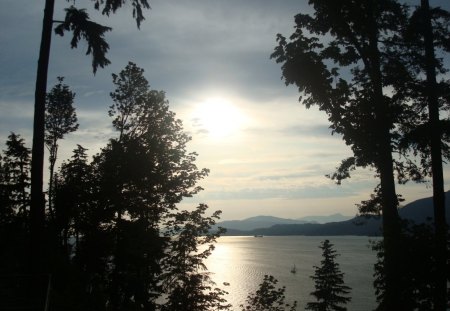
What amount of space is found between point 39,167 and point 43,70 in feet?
9.11

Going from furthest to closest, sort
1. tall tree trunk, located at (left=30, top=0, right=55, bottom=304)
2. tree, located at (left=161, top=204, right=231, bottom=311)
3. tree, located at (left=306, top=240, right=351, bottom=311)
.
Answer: tree, located at (left=306, top=240, right=351, bottom=311)
tree, located at (left=161, top=204, right=231, bottom=311)
tall tree trunk, located at (left=30, top=0, right=55, bottom=304)

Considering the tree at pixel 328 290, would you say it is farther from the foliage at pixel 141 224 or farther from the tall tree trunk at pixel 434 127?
the tall tree trunk at pixel 434 127

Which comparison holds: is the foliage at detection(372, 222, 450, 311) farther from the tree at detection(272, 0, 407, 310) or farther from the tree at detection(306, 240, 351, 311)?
the tree at detection(306, 240, 351, 311)

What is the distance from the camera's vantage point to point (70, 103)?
36000 millimetres

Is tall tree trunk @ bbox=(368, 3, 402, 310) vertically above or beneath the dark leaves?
beneath

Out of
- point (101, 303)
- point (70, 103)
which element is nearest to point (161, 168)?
point (101, 303)

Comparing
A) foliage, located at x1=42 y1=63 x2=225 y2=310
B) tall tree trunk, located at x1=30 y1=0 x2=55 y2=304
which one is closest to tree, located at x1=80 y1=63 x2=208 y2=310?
foliage, located at x1=42 y1=63 x2=225 y2=310

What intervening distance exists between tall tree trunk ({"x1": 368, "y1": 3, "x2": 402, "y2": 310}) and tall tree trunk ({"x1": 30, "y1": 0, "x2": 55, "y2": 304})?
32.5 ft

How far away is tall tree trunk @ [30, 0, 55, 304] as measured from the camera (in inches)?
400

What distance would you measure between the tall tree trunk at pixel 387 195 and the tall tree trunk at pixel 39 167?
9.90m

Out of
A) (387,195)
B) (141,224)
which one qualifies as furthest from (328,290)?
(387,195)

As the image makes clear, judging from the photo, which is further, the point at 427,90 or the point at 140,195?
the point at 140,195

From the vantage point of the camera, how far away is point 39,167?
10.4 metres

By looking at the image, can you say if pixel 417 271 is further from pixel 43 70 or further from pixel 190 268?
pixel 43 70
